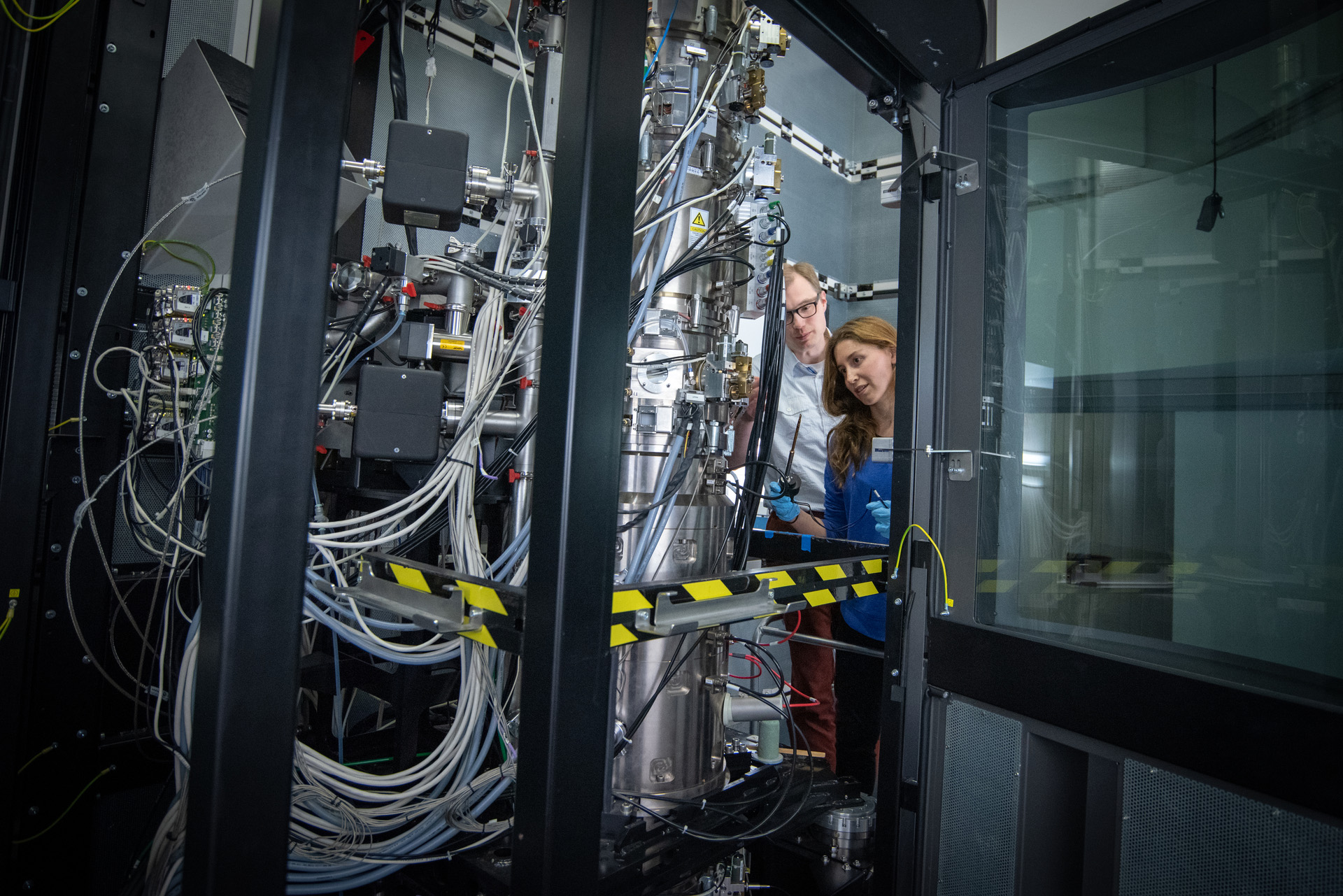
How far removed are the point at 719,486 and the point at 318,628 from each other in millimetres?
1070

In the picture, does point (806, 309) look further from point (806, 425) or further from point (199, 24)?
point (199, 24)

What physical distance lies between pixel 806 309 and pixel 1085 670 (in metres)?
2.31

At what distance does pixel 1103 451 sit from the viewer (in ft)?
4.58

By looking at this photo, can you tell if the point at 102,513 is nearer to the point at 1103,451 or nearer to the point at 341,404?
the point at 341,404

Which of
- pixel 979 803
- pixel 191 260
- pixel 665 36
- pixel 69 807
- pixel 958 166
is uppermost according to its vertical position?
pixel 665 36

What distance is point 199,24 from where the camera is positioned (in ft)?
6.84

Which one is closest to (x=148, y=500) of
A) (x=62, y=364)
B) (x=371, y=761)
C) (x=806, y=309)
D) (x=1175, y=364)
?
(x=62, y=364)

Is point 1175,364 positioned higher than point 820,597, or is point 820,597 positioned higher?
point 1175,364

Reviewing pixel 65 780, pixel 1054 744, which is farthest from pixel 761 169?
pixel 65 780

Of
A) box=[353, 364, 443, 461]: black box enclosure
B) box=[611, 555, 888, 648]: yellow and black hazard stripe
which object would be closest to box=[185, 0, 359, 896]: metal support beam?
box=[611, 555, 888, 648]: yellow and black hazard stripe

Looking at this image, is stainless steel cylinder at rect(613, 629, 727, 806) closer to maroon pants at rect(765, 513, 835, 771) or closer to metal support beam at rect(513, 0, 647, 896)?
metal support beam at rect(513, 0, 647, 896)

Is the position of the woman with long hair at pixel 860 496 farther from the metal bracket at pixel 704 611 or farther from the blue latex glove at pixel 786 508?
the metal bracket at pixel 704 611

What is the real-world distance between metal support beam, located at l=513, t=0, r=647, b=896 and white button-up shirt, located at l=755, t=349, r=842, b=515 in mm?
3075

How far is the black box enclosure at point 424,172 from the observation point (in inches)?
49.8
